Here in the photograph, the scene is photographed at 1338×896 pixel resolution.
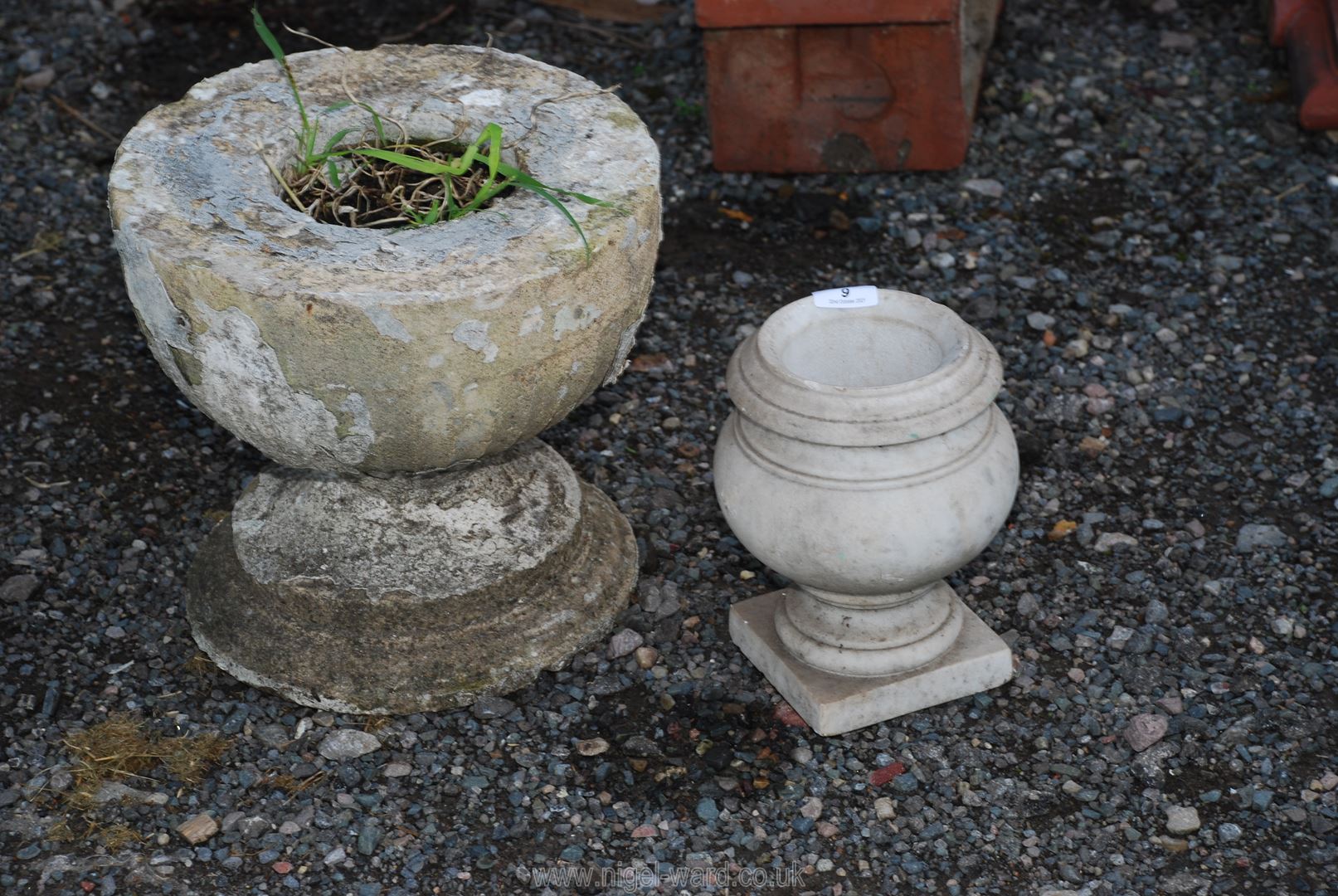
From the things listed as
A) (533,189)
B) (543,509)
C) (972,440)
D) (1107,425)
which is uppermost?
(533,189)

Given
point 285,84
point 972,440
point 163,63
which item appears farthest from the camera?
point 163,63

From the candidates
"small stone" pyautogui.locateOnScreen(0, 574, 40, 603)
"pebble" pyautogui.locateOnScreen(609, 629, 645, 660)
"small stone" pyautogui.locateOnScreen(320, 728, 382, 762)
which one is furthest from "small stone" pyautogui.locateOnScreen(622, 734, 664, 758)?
"small stone" pyautogui.locateOnScreen(0, 574, 40, 603)

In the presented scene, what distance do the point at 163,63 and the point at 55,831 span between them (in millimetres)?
3293

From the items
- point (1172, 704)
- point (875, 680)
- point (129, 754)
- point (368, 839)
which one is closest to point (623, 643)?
point (875, 680)

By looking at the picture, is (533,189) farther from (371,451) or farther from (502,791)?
(502,791)

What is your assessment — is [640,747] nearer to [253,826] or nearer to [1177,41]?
[253,826]

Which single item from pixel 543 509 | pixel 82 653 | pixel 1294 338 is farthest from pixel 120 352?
pixel 1294 338

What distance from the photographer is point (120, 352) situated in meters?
4.11

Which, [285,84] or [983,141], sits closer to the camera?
[285,84]

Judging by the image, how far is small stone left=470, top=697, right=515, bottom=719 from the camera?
3.11m

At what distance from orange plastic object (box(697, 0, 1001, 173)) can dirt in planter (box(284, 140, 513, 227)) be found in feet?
5.25

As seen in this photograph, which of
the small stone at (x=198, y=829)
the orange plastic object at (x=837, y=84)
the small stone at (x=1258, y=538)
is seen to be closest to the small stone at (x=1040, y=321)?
the orange plastic object at (x=837, y=84)

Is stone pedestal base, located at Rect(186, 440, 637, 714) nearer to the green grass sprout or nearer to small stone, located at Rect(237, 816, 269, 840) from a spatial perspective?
small stone, located at Rect(237, 816, 269, 840)

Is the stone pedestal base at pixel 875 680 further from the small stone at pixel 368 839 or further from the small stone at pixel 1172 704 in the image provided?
A: the small stone at pixel 368 839
